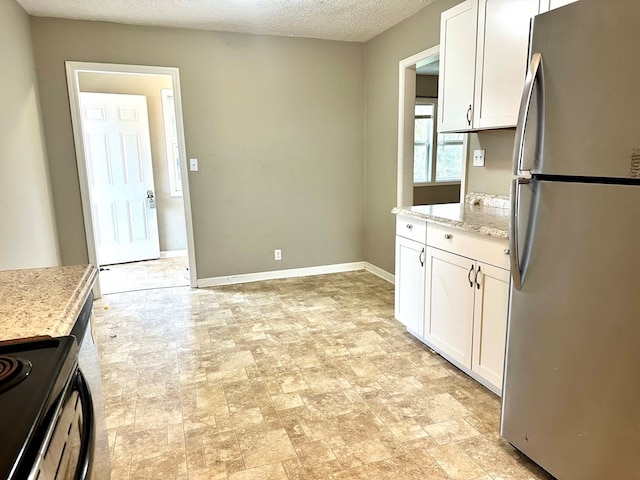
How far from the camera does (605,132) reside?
1333 mm

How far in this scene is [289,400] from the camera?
2.30 metres

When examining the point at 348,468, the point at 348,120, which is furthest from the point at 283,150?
the point at 348,468

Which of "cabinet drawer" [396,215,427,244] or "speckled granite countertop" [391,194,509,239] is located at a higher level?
"speckled granite countertop" [391,194,509,239]

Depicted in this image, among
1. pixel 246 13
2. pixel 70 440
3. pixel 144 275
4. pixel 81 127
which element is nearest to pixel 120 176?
pixel 144 275

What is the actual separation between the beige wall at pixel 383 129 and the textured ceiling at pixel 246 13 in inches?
7.6

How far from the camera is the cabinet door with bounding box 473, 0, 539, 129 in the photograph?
2.19 m

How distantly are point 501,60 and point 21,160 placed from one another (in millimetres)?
3237

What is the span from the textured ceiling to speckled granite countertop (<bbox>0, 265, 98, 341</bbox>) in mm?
2609

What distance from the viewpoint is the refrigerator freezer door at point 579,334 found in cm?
132

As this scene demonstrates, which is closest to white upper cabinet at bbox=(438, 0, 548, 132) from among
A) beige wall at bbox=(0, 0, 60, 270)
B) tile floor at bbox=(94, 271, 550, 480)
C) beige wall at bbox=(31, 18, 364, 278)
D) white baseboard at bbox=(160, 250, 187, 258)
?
tile floor at bbox=(94, 271, 550, 480)

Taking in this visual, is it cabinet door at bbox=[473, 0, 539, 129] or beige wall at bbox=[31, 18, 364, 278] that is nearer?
cabinet door at bbox=[473, 0, 539, 129]

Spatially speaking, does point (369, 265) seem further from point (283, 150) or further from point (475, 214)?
point (475, 214)

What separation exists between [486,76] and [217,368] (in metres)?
2.38

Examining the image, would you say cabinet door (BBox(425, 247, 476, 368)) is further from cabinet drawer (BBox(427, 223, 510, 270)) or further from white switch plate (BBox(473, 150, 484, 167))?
white switch plate (BBox(473, 150, 484, 167))
